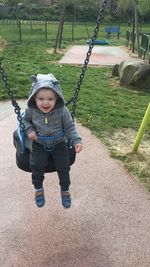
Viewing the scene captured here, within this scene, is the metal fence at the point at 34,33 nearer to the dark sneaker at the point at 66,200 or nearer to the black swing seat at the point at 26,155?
the black swing seat at the point at 26,155

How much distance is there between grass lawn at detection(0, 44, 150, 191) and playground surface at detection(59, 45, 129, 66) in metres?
0.83

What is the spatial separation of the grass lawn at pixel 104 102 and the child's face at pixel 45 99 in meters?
1.91

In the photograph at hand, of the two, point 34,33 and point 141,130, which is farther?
point 34,33

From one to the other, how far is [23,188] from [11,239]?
942 millimetres

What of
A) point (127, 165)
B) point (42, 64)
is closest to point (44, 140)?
point (127, 165)

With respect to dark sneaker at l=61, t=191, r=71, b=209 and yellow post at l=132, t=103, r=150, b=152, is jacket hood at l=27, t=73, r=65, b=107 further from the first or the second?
yellow post at l=132, t=103, r=150, b=152

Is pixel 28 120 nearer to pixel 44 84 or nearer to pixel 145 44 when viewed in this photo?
pixel 44 84

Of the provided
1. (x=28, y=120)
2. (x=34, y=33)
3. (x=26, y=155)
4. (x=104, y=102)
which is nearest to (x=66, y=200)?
(x=26, y=155)

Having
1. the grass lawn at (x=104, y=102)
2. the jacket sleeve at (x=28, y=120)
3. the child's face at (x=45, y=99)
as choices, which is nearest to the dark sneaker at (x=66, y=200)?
the jacket sleeve at (x=28, y=120)

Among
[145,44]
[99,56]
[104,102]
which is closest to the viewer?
[104,102]

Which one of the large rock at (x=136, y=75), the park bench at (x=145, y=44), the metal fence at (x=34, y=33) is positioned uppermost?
the large rock at (x=136, y=75)

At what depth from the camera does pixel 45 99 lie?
318cm

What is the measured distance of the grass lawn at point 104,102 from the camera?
5.52m

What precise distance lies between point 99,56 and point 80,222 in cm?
1210
